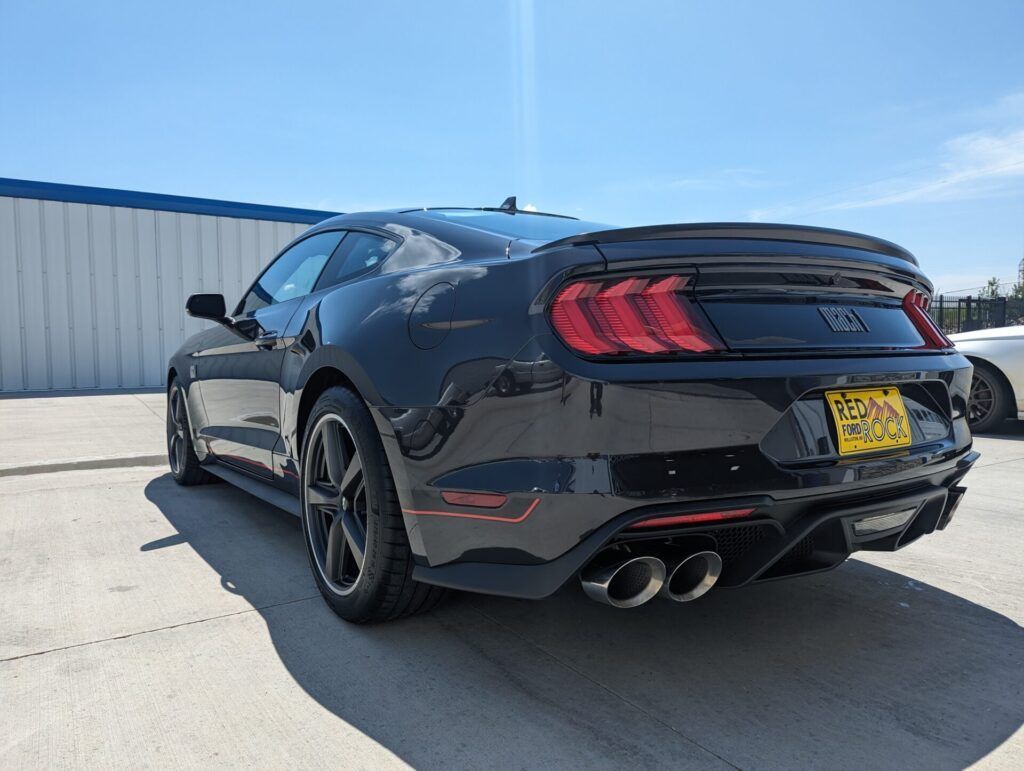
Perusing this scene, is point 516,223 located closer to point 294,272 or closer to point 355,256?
point 355,256

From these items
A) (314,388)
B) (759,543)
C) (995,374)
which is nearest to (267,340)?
(314,388)

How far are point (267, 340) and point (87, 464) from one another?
3.05 m

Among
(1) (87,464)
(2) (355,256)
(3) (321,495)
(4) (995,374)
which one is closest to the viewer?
(3) (321,495)

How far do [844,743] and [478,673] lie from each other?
0.96m

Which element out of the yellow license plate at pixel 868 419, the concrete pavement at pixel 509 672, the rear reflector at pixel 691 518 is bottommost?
the concrete pavement at pixel 509 672

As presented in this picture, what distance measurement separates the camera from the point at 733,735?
1867 millimetres

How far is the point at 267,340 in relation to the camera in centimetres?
329

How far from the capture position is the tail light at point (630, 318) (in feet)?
6.11

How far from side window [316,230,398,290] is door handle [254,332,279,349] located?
302 millimetres

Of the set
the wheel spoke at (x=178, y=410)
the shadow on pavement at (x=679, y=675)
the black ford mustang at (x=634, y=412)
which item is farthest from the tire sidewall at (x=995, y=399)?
the wheel spoke at (x=178, y=410)

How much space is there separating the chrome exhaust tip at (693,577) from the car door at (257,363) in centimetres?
182

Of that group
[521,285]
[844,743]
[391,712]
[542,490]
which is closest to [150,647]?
[391,712]

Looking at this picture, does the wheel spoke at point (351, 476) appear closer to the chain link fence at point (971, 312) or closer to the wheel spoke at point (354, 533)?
the wheel spoke at point (354, 533)

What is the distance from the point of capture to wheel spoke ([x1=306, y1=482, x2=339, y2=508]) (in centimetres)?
264
